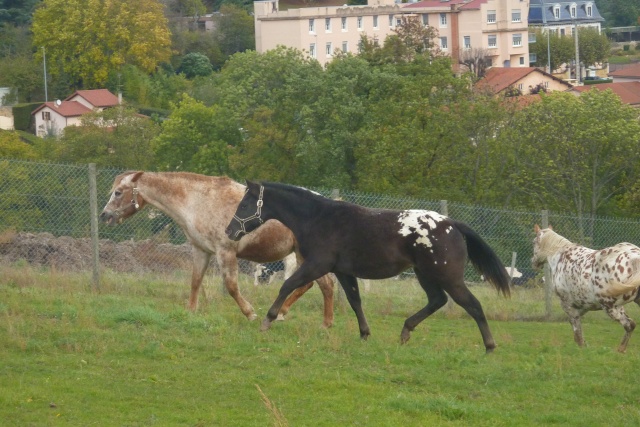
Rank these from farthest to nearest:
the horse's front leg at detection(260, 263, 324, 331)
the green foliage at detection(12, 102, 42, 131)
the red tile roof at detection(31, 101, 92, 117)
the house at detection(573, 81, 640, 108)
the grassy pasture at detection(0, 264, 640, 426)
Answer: the house at detection(573, 81, 640, 108)
the green foliage at detection(12, 102, 42, 131)
the red tile roof at detection(31, 101, 92, 117)
the horse's front leg at detection(260, 263, 324, 331)
the grassy pasture at detection(0, 264, 640, 426)

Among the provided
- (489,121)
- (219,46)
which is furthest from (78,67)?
(489,121)

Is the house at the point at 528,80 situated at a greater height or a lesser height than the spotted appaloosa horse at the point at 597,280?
greater

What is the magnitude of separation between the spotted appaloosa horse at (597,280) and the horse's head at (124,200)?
5527 millimetres

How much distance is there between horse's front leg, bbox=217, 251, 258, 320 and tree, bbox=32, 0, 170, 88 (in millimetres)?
84304

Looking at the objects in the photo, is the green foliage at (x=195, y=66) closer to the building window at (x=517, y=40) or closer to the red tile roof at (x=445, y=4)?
the red tile roof at (x=445, y=4)

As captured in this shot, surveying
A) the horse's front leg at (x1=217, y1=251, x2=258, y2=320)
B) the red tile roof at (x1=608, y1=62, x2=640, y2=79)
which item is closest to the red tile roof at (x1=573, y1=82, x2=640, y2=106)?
the red tile roof at (x1=608, y1=62, x2=640, y2=79)

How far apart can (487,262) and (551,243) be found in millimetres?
2562

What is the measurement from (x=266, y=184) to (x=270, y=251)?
1493 mm

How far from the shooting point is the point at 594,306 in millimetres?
15844

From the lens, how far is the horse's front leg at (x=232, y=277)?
15750 mm

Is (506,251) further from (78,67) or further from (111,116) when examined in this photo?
(78,67)

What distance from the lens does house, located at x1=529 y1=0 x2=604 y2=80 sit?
148m

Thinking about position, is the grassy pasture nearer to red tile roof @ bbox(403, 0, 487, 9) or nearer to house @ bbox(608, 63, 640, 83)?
house @ bbox(608, 63, 640, 83)

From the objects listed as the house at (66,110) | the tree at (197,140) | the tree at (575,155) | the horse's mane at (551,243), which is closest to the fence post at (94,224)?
the horse's mane at (551,243)
